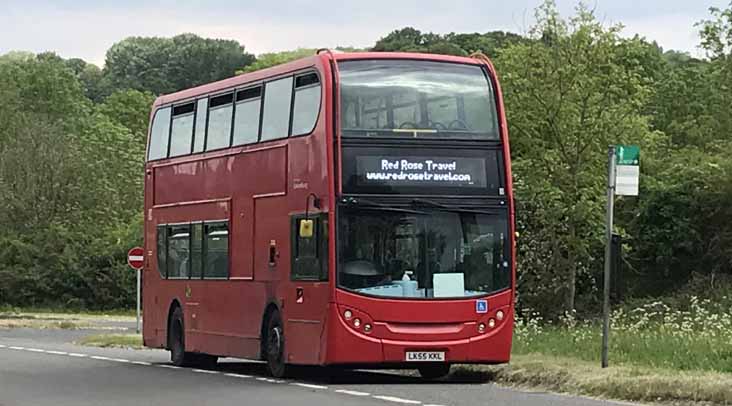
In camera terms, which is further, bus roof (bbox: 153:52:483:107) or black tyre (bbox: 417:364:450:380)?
black tyre (bbox: 417:364:450:380)

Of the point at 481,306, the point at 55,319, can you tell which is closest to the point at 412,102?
the point at 481,306

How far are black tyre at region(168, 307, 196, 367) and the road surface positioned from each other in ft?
1.15

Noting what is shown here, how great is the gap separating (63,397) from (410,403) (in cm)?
467

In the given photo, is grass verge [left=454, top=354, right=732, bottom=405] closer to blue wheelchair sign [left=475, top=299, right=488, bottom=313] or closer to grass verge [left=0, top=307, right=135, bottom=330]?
blue wheelchair sign [left=475, top=299, right=488, bottom=313]

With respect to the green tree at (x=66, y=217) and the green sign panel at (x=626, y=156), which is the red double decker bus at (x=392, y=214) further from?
the green tree at (x=66, y=217)

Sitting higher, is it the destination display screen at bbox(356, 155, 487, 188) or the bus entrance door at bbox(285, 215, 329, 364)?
the destination display screen at bbox(356, 155, 487, 188)

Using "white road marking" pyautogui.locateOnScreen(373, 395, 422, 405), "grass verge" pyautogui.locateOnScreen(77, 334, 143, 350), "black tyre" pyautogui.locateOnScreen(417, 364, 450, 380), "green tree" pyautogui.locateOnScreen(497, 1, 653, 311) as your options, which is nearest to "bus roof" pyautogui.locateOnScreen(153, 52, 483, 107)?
"black tyre" pyautogui.locateOnScreen(417, 364, 450, 380)

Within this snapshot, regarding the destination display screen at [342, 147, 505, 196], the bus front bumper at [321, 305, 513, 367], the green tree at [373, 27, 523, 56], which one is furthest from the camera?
the green tree at [373, 27, 523, 56]

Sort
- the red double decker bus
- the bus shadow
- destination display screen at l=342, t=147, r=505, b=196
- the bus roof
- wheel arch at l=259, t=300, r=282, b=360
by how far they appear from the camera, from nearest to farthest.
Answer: the red double decker bus → destination display screen at l=342, t=147, r=505, b=196 → the bus roof → the bus shadow → wheel arch at l=259, t=300, r=282, b=360

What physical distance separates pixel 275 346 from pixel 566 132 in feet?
74.9

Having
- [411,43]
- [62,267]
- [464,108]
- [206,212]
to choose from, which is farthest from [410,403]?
[411,43]

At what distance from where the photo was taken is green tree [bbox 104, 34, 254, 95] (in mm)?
143125

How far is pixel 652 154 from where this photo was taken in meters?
49.6

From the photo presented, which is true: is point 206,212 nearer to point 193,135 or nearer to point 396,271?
point 193,135
